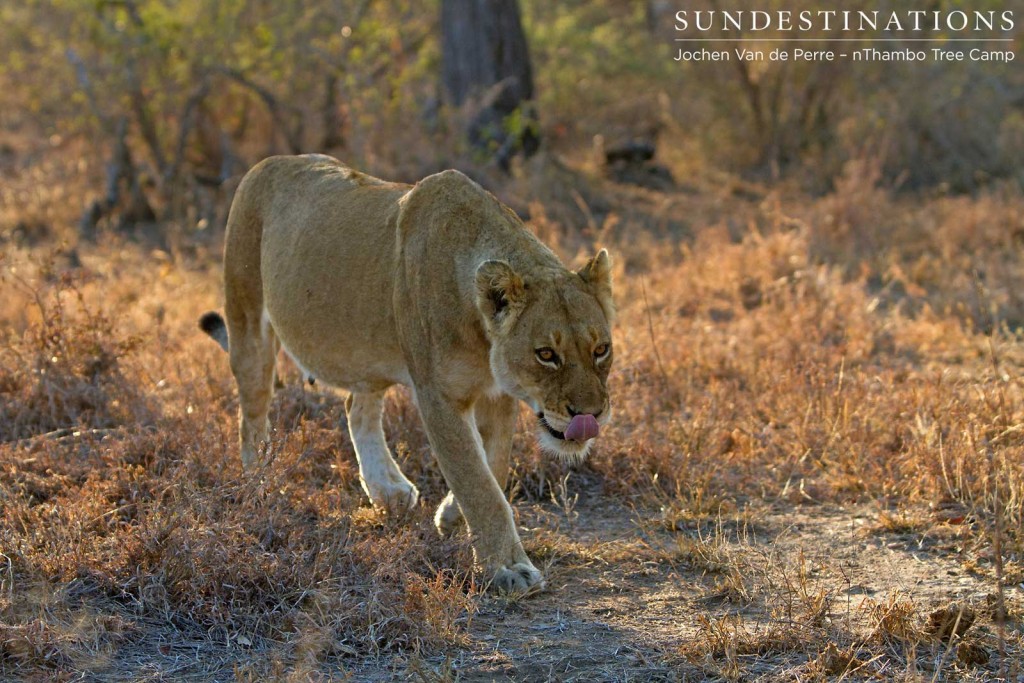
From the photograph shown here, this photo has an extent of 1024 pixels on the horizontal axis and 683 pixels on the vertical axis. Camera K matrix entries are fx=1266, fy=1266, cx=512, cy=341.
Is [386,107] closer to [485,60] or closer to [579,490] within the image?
[485,60]

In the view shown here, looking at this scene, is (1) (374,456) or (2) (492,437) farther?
(1) (374,456)

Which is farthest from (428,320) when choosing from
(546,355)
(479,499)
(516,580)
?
(516,580)

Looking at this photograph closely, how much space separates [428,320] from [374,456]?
121 centimetres

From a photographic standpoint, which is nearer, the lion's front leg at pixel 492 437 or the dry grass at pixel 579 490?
the dry grass at pixel 579 490

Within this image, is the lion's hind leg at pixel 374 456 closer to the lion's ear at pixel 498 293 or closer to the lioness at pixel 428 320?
the lioness at pixel 428 320

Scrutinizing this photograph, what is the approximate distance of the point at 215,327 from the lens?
6465 mm

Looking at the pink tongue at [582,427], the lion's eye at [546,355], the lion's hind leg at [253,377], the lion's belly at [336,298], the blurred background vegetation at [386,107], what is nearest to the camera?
the pink tongue at [582,427]

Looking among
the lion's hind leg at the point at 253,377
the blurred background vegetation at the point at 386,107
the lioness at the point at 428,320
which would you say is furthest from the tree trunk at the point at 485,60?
the lion's hind leg at the point at 253,377

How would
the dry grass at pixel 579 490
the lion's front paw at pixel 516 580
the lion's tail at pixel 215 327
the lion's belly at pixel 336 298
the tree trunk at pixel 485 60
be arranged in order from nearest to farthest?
1. the dry grass at pixel 579 490
2. the lion's front paw at pixel 516 580
3. the lion's belly at pixel 336 298
4. the lion's tail at pixel 215 327
5. the tree trunk at pixel 485 60

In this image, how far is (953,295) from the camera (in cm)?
876

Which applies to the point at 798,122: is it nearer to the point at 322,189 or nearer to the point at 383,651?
the point at 322,189

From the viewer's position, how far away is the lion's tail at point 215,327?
6.44 meters

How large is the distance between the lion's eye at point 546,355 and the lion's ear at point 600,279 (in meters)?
0.34

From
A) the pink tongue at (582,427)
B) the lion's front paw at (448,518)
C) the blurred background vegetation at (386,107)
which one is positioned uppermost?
the blurred background vegetation at (386,107)
